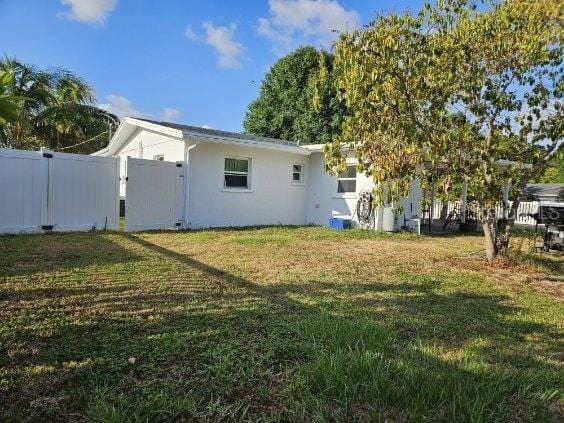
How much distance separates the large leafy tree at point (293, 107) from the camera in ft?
86.9

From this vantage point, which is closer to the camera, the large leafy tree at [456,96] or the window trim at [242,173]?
the large leafy tree at [456,96]

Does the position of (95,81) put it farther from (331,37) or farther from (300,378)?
(300,378)

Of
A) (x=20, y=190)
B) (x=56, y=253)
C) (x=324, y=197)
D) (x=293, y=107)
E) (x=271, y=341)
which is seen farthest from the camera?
(x=293, y=107)

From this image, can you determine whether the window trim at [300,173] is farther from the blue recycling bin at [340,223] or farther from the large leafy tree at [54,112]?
the large leafy tree at [54,112]

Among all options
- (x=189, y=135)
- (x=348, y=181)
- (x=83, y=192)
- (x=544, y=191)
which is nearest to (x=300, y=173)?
(x=348, y=181)

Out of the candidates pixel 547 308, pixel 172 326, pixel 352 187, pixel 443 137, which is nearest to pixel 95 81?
pixel 352 187

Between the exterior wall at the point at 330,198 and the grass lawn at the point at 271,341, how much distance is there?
706 centimetres

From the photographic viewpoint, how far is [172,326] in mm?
3844

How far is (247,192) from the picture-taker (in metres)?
13.8

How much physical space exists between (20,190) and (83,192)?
141 cm

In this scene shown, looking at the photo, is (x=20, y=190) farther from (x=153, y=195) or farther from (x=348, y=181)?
(x=348, y=181)

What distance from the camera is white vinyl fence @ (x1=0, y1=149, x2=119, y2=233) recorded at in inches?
379

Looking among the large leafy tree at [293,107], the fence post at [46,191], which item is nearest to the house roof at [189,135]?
the fence post at [46,191]

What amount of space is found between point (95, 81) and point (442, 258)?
1685cm
